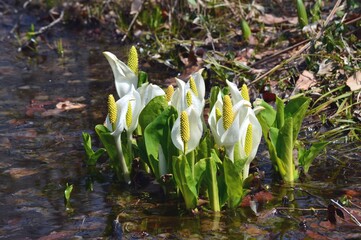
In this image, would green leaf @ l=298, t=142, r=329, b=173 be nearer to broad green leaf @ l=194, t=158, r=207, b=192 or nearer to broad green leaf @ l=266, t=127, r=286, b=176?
broad green leaf @ l=266, t=127, r=286, b=176

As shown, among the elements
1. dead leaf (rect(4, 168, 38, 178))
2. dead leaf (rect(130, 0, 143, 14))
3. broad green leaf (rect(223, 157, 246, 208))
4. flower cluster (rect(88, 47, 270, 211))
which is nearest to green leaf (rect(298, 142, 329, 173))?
flower cluster (rect(88, 47, 270, 211))

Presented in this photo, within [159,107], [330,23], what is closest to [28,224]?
[159,107]

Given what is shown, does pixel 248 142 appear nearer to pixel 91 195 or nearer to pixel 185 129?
pixel 185 129

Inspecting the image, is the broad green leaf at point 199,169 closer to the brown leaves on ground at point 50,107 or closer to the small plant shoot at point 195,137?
the small plant shoot at point 195,137

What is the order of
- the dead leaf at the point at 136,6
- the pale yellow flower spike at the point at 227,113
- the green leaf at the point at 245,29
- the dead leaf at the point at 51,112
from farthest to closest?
1. the dead leaf at the point at 136,6
2. the green leaf at the point at 245,29
3. the dead leaf at the point at 51,112
4. the pale yellow flower spike at the point at 227,113

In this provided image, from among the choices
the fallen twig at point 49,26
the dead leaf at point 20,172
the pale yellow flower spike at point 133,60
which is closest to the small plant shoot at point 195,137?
the pale yellow flower spike at point 133,60

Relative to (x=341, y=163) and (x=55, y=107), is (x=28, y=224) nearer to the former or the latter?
(x=341, y=163)

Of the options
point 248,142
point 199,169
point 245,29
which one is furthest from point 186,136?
point 245,29
